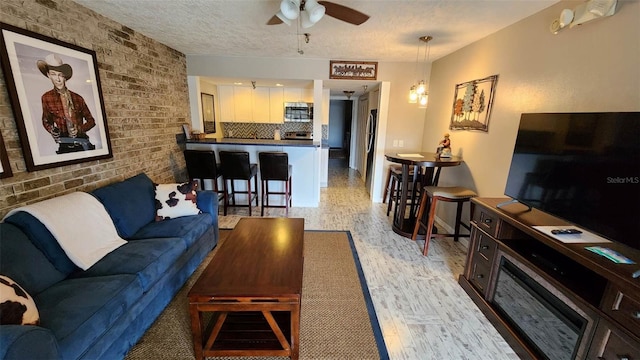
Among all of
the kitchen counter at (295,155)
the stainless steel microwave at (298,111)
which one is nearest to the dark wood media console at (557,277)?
the kitchen counter at (295,155)

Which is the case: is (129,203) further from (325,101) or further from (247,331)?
(325,101)

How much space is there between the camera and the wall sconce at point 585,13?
149 centimetres

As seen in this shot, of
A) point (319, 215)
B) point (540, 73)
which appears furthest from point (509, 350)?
point (319, 215)

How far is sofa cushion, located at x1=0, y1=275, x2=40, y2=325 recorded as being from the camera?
1074 mm

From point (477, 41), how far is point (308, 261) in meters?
3.12

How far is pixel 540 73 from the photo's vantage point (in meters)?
2.06

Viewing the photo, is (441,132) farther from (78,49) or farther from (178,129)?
(78,49)

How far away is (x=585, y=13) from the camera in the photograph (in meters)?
1.60

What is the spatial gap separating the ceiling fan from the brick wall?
5.76 feet

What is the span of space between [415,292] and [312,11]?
2.38 meters

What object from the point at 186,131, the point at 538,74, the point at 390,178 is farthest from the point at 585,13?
the point at 186,131

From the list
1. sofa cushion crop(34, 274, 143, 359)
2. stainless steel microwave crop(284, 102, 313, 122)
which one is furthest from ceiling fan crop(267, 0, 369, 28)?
stainless steel microwave crop(284, 102, 313, 122)

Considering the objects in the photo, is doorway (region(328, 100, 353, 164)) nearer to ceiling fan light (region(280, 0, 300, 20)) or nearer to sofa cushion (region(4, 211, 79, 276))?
ceiling fan light (region(280, 0, 300, 20))

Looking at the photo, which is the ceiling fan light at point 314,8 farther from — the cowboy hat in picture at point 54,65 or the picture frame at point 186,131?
the picture frame at point 186,131
